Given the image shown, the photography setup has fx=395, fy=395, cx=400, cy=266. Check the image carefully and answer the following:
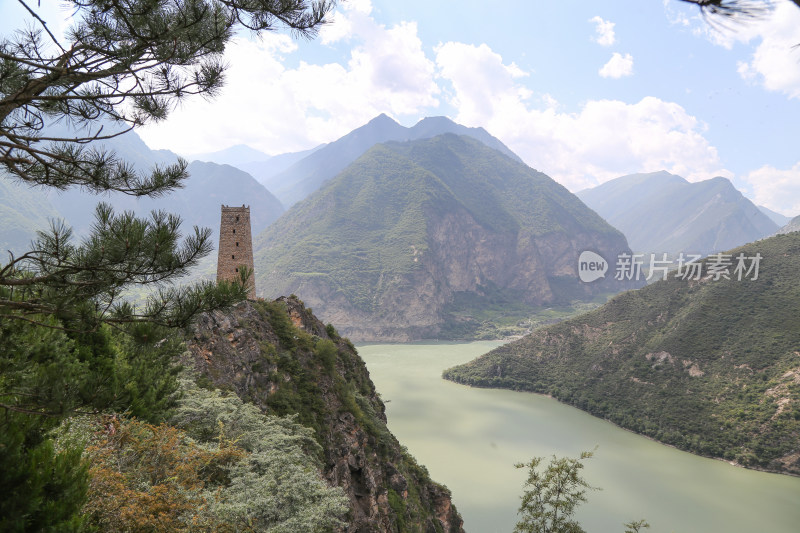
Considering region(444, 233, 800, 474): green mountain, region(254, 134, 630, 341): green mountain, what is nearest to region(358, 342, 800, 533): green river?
region(444, 233, 800, 474): green mountain

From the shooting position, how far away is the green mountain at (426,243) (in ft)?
298

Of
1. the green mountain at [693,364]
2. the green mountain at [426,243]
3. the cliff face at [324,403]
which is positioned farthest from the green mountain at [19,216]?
the green mountain at [693,364]

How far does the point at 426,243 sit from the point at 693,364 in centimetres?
7577

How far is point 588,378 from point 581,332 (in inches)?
355

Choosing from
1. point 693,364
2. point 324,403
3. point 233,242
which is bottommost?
point 324,403

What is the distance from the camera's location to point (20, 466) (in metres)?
2.79

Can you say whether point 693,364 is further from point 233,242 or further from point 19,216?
point 19,216

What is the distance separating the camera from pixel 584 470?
99.3 feet

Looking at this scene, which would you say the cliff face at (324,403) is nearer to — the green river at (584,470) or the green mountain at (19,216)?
the green river at (584,470)

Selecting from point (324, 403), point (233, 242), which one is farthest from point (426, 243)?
point (324, 403)

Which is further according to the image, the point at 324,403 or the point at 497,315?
the point at 497,315

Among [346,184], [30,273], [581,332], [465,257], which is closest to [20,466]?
[30,273]

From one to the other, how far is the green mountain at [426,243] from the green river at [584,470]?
44154mm

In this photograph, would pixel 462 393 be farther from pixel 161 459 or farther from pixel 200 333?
pixel 161 459
